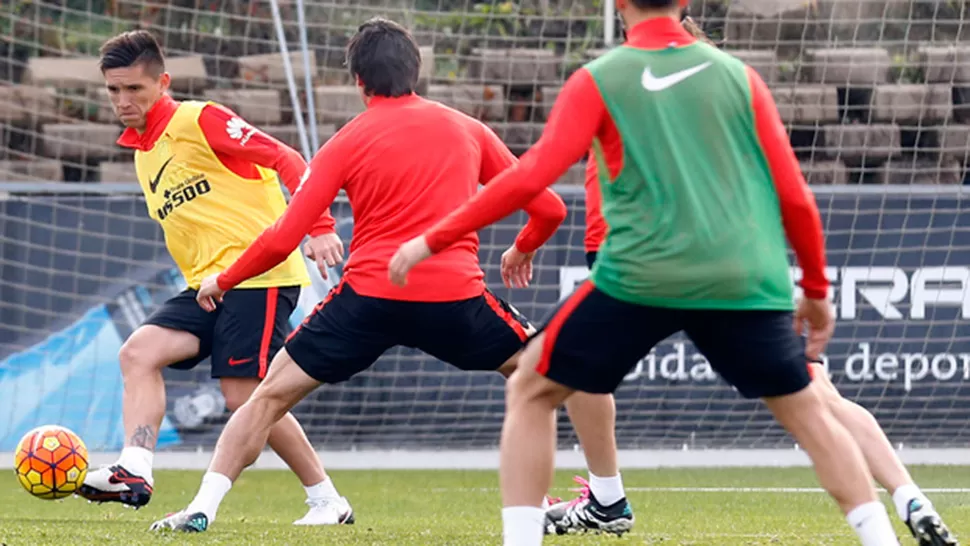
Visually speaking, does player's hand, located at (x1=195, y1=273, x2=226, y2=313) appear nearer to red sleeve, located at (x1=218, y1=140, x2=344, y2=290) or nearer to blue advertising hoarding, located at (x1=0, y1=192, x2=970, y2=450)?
red sleeve, located at (x1=218, y1=140, x2=344, y2=290)

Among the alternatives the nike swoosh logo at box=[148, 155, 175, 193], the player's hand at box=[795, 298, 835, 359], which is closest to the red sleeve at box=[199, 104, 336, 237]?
the nike swoosh logo at box=[148, 155, 175, 193]

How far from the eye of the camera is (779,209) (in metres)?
3.70

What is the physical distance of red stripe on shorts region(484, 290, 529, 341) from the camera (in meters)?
5.27

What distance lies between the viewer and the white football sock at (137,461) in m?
6.14

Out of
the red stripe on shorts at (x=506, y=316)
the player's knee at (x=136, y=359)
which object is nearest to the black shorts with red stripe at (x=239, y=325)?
the player's knee at (x=136, y=359)

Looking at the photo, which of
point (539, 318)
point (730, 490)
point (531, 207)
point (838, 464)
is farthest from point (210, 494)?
point (539, 318)

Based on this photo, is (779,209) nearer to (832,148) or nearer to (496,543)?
(496,543)

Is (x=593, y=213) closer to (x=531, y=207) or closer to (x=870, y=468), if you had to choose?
(x=531, y=207)

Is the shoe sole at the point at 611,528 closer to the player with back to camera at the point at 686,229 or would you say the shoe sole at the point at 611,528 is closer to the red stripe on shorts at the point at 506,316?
the red stripe on shorts at the point at 506,316

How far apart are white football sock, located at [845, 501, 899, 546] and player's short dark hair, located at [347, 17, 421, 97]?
2209mm

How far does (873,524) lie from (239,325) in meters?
3.22

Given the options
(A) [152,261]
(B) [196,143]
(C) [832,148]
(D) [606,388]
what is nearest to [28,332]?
(A) [152,261]

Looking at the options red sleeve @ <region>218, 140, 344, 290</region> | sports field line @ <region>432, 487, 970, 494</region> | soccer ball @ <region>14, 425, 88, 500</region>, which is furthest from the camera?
sports field line @ <region>432, 487, 970, 494</region>

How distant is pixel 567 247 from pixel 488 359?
5606mm
